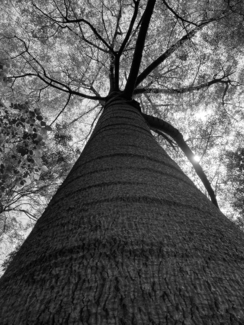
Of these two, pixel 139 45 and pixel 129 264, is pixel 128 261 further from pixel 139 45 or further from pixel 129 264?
pixel 139 45

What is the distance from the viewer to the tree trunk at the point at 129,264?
39 centimetres

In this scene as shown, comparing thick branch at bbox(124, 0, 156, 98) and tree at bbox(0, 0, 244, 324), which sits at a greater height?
thick branch at bbox(124, 0, 156, 98)

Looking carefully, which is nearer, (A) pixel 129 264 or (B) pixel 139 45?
Answer: (A) pixel 129 264

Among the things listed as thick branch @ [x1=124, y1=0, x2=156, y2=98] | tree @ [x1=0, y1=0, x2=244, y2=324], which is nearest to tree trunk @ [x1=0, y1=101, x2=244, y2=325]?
tree @ [x1=0, y1=0, x2=244, y2=324]

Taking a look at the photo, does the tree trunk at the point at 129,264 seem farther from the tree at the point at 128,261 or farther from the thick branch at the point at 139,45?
the thick branch at the point at 139,45

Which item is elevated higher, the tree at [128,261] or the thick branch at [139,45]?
the thick branch at [139,45]

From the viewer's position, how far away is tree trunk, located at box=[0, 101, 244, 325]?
385 mm

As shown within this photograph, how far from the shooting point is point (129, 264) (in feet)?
1.61

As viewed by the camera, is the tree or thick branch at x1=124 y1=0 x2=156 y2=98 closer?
the tree

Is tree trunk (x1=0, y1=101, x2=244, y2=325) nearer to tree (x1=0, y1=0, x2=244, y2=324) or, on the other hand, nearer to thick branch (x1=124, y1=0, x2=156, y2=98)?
tree (x1=0, y1=0, x2=244, y2=324)

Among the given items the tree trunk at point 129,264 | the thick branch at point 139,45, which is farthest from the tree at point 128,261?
the thick branch at point 139,45

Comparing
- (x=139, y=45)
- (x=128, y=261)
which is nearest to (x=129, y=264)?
(x=128, y=261)

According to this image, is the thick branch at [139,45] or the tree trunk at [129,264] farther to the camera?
the thick branch at [139,45]

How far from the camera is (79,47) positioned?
21.6 ft
